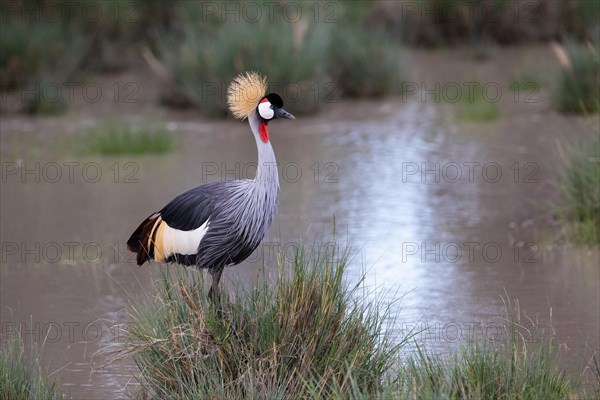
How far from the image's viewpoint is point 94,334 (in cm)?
664

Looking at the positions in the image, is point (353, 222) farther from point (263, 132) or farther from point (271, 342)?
point (271, 342)

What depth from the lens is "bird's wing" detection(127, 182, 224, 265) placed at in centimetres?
599

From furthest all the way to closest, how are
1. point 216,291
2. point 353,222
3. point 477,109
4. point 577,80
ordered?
point 477,109, point 577,80, point 353,222, point 216,291

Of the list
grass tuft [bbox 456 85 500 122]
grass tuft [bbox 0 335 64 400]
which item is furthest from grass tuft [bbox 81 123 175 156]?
grass tuft [bbox 0 335 64 400]

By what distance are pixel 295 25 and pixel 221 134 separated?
1.91 meters

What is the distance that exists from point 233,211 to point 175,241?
0.42 metres

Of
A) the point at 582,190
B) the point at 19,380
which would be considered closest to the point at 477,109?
the point at 582,190

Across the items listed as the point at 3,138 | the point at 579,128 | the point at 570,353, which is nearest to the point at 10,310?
the point at 570,353

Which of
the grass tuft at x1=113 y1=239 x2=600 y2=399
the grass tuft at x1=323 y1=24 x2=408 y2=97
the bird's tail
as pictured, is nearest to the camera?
the grass tuft at x1=113 y1=239 x2=600 y2=399

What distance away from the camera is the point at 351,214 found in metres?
9.38

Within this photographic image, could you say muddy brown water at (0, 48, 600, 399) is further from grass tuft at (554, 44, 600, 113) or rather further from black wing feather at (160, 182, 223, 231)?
black wing feather at (160, 182, 223, 231)

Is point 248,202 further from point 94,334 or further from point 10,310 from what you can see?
point 10,310

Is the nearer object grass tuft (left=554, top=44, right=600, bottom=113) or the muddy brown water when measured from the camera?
the muddy brown water

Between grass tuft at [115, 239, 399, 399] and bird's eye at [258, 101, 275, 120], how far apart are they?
993 mm
